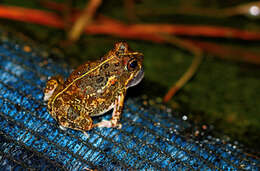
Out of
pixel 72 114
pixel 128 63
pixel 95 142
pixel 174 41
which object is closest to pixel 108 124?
pixel 95 142

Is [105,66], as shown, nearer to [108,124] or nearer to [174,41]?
[108,124]

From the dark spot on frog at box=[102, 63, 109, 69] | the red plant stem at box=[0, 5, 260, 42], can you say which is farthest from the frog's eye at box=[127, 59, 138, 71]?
the red plant stem at box=[0, 5, 260, 42]

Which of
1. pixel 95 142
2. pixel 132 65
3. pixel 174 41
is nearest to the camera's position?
pixel 95 142

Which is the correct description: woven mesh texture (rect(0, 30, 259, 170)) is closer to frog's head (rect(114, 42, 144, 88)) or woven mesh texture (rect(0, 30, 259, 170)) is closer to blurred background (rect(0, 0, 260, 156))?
frog's head (rect(114, 42, 144, 88))

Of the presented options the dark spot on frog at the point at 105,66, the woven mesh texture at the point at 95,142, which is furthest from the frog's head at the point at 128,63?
the woven mesh texture at the point at 95,142

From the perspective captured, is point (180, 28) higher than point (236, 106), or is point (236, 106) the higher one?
point (180, 28)

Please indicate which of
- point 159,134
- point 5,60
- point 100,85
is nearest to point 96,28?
point 5,60

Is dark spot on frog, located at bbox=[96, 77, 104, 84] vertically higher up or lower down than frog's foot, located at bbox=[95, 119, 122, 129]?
higher up

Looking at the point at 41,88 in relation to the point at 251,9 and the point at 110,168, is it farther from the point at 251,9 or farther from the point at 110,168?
the point at 251,9
